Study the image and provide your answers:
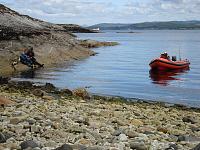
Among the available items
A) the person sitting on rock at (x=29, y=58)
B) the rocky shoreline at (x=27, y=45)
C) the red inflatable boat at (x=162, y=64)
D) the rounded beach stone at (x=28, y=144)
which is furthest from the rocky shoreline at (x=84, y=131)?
the red inflatable boat at (x=162, y=64)

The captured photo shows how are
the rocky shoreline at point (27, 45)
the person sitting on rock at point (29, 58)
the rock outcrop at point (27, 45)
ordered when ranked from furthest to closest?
1. the rock outcrop at point (27, 45)
2. the rocky shoreline at point (27, 45)
3. the person sitting on rock at point (29, 58)

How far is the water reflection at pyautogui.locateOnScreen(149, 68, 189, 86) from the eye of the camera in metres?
34.4

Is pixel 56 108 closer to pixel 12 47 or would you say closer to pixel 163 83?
pixel 163 83

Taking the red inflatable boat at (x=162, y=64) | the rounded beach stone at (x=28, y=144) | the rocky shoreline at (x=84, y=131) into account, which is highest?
the rounded beach stone at (x=28, y=144)

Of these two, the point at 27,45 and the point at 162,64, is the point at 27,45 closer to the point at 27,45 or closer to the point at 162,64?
the point at 27,45

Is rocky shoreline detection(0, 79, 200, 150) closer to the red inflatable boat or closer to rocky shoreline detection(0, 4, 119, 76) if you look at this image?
rocky shoreline detection(0, 4, 119, 76)

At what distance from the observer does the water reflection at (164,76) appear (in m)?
34.4

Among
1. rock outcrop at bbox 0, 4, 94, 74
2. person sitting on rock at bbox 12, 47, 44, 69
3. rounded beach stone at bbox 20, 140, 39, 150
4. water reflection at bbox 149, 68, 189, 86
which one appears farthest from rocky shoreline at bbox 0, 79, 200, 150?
person sitting on rock at bbox 12, 47, 44, 69

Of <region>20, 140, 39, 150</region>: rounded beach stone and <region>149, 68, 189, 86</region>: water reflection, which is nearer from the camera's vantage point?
<region>20, 140, 39, 150</region>: rounded beach stone

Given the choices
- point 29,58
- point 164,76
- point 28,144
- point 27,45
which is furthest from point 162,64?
point 28,144

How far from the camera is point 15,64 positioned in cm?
3681

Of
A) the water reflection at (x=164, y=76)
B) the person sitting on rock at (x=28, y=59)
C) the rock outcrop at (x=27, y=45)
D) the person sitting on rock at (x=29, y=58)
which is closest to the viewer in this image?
the water reflection at (x=164, y=76)

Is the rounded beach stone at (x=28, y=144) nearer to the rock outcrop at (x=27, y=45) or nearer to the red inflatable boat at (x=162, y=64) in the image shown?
the rock outcrop at (x=27, y=45)

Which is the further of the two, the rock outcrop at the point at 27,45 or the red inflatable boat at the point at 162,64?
the red inflatable boat at the point at 162,64
